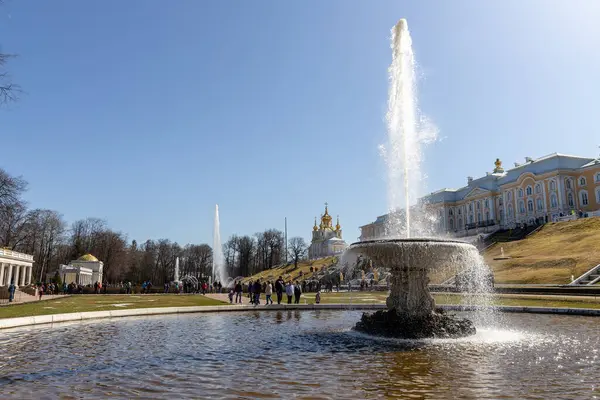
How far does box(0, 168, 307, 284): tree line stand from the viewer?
57.1 metres

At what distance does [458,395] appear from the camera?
20.4 feet

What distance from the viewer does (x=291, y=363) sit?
850 centimetres

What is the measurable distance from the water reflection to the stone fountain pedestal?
0.61 metres

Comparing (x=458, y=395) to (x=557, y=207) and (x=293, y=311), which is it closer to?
(x=293, y=311)

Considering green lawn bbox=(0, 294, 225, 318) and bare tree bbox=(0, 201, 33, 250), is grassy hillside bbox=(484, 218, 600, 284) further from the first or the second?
bare tree bbox=(0, 201, 33, 250)

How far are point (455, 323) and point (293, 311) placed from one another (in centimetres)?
974

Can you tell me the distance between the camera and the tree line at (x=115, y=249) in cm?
5709

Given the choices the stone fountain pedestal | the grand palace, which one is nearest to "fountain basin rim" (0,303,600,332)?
the stone fountain pedestal

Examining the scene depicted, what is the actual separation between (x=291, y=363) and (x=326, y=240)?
10754 cm

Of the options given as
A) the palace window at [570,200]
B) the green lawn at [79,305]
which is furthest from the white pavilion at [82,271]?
the palace window at [570,200]

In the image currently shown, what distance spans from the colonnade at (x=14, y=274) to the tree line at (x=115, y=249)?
2.64m

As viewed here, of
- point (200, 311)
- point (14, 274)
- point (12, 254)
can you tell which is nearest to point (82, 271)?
point (14, 274)

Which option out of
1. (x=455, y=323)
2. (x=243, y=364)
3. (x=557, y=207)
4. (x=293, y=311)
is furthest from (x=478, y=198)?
(x=243, y=364)

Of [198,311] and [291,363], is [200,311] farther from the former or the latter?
[291,363]
